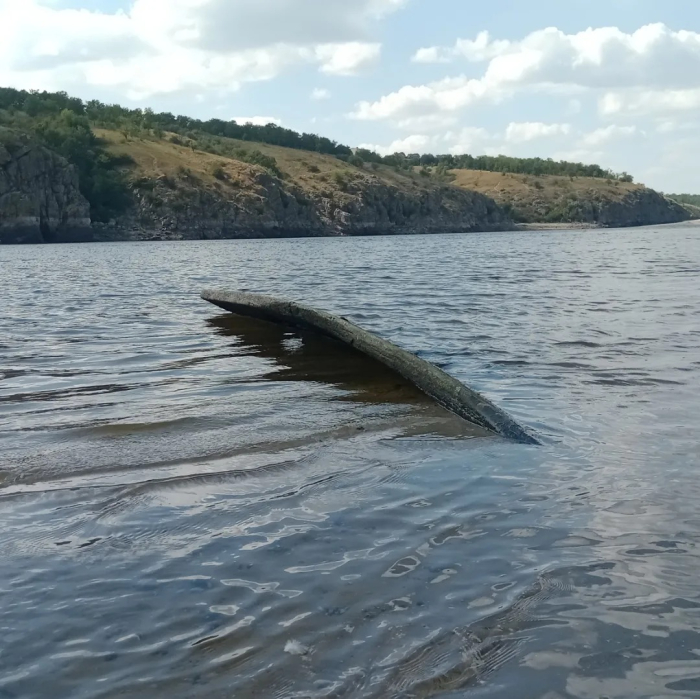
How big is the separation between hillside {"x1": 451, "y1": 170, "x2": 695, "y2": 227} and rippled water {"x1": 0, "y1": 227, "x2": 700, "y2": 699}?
6519 inches

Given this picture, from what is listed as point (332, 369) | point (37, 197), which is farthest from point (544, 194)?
point (332, 369)

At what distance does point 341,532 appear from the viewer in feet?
14.2

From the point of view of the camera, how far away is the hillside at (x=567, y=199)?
171 meters

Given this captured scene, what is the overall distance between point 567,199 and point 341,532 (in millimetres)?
181616

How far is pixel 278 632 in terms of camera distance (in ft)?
10.8

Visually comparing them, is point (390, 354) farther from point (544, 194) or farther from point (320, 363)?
point (544, 194)

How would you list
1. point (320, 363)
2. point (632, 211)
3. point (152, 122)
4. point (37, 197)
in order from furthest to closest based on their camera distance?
point (632, 211)
point (152, 122)
point (37, 197)
point (320, 363)

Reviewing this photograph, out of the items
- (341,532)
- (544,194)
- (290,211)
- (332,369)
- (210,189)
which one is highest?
(544,194)

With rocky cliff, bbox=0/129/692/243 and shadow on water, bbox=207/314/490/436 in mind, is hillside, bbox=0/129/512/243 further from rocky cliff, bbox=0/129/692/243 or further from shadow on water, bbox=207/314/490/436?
shadow on water, bbox=207/314/490/436

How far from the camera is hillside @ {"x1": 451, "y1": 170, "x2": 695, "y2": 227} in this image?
561 feet

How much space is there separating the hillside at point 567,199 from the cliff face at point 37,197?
10245 cm

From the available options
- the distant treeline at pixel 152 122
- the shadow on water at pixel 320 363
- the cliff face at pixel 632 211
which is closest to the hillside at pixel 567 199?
the cliff face at pixel 632 211

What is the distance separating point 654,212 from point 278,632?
209m

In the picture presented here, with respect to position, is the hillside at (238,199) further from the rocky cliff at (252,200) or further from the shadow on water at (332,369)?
the shadow on water at (332,369)
